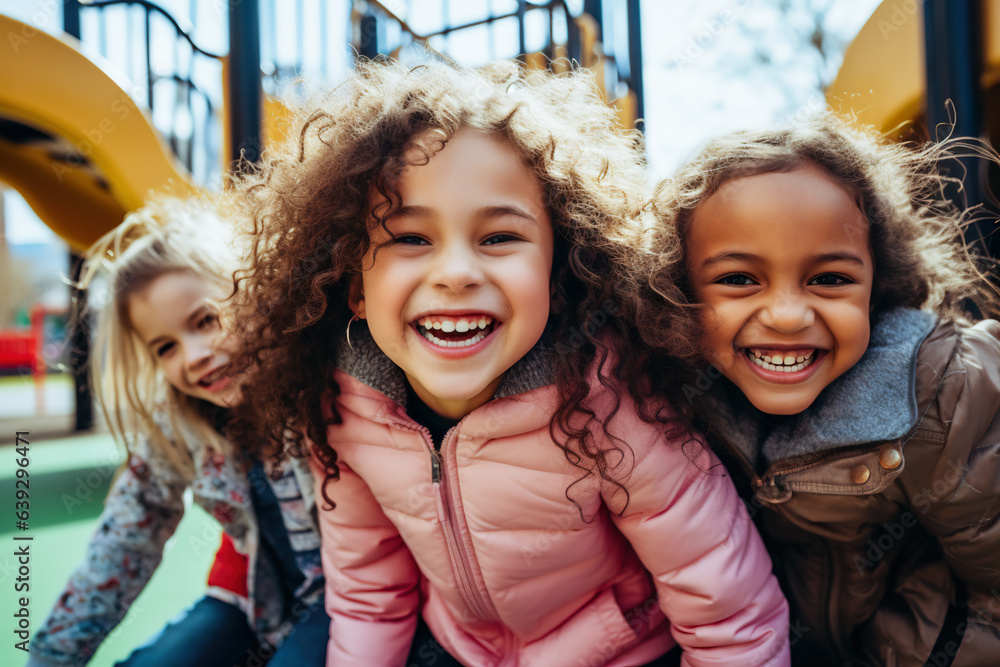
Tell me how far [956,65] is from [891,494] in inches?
66.1

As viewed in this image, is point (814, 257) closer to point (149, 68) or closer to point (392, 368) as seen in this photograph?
point (392, 368)

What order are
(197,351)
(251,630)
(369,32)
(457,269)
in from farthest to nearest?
(369,32) → (251,630) → (197,351) → (457,269)

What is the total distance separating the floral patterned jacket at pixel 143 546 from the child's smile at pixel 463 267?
547 mm

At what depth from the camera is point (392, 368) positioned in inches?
43.1

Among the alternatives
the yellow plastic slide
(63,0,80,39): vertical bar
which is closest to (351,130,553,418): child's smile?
the yellow plastic slide

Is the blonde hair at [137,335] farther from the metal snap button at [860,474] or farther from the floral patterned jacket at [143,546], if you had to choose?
the metal snap button at [860,474]

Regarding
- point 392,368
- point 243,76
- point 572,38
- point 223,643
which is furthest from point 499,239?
point 572,38

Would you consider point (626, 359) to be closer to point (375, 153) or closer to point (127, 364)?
point (375, 153)

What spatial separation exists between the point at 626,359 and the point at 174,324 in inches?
40.6

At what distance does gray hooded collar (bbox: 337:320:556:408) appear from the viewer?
1008mm

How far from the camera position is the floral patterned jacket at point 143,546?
1345 mm

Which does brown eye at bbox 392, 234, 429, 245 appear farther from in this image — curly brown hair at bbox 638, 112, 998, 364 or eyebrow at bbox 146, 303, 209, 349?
eyebrow at bbox 146, 303, 209, 349

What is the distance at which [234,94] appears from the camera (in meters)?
2.64

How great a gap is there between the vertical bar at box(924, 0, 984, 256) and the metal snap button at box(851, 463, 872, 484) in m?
1.44
